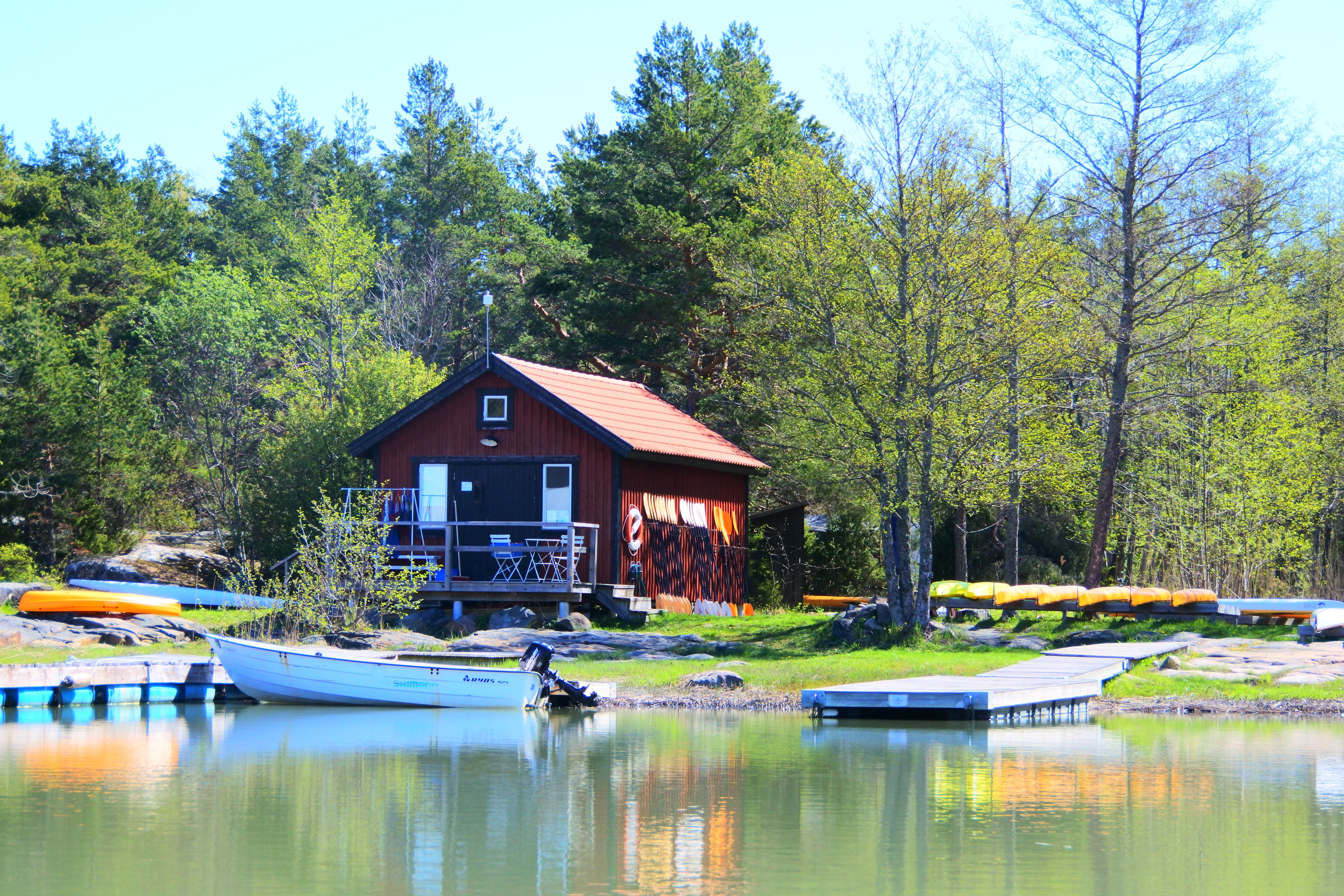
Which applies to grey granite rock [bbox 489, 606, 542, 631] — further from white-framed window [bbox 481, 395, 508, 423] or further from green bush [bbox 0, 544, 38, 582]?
green bush [bbox 0, 544, 38, 582]

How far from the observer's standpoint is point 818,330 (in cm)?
2645

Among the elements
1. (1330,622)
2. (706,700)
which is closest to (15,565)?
(706,700)

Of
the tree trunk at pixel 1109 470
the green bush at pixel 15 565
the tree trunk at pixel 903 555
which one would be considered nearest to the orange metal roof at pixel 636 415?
the tree trunk at pixel 903 555

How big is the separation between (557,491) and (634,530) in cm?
183

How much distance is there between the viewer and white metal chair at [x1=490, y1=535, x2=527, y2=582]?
28.2 m

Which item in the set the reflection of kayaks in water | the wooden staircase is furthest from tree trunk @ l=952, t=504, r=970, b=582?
the reflection of kayaks in water

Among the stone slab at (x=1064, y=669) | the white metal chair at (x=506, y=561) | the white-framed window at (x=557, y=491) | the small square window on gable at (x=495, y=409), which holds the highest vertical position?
the small square window on gable at (x=495, y=409)

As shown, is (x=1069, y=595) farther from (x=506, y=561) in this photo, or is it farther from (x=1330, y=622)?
(x=506, y=561)

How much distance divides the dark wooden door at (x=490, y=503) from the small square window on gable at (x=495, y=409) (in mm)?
813

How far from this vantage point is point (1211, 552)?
29.9 meters

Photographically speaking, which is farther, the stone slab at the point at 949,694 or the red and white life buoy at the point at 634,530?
the red and white life buoy at the point at 634,530

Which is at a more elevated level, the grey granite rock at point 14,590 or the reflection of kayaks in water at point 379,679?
the grey granite rock at point 14,590

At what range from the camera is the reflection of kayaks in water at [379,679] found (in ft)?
65.3

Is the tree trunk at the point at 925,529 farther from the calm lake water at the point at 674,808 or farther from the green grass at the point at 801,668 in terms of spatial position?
the calm lake water at the point at 674,808
